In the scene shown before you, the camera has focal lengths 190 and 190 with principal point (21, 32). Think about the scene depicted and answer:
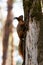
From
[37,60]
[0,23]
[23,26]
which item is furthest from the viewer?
[0,23]

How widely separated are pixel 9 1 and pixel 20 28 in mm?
2836

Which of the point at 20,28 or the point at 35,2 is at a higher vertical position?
the point at 35,2

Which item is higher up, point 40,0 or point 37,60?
point 40,0

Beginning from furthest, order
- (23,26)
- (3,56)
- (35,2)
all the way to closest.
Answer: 1. (3,56)
2. (23,26)
3. (35,2)

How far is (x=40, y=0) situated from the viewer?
3.05 feet

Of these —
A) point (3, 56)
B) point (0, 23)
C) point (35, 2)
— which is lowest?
point (3, 56)

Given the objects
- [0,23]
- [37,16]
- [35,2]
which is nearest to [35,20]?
[37,16]

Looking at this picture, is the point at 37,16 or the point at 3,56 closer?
the point at 37,16

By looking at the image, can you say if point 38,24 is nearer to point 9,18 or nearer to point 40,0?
point 40,0

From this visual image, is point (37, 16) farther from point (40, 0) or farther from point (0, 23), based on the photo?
point (0, 23)

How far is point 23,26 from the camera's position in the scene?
3.46 ft

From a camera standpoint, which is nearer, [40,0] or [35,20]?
[35,20]

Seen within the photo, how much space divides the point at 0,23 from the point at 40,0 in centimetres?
323

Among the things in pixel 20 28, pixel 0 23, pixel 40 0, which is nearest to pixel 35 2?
pixel 40 0
